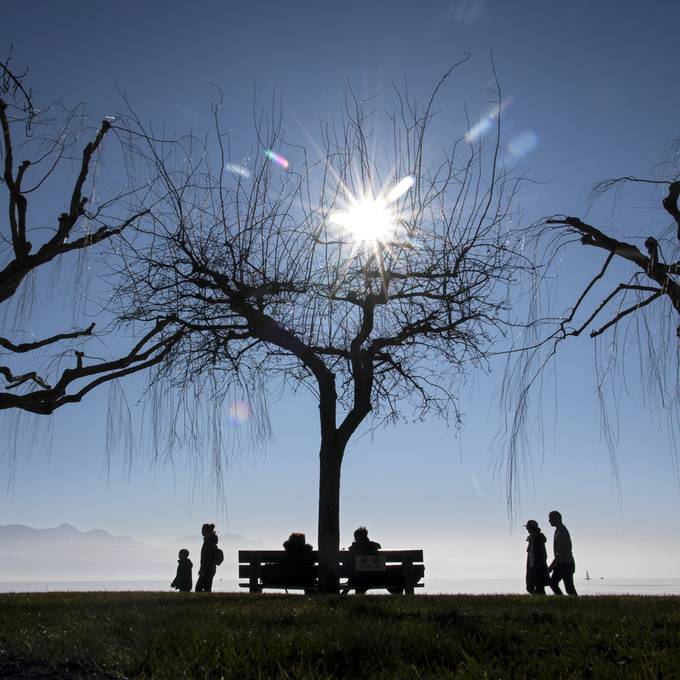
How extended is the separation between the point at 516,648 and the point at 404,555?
9.31 meters

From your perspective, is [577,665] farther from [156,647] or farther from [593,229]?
[593,229]

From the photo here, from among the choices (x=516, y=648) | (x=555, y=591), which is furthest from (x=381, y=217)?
(x=555, y=591)

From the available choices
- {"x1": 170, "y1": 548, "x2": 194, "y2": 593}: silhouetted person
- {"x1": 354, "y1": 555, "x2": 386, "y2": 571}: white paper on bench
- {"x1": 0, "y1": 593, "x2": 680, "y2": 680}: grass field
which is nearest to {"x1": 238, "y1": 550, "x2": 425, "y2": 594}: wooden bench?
{"x1": 354, "y1": 555, "x2": 386, "y2": 571}: white paper on bench

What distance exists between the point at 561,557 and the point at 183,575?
27.1ft

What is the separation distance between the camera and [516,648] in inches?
259

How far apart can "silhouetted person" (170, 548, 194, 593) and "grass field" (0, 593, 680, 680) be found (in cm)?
810

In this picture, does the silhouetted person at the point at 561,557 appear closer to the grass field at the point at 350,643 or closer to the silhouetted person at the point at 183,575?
the grass field at the point at 350,643

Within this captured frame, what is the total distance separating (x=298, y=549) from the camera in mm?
16188

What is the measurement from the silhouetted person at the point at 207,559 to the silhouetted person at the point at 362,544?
323cm

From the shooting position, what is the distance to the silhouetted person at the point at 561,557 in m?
15.1

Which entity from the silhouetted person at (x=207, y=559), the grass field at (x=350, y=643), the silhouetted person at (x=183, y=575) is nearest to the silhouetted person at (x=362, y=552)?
the silhouetted person at (x=207, y=559)

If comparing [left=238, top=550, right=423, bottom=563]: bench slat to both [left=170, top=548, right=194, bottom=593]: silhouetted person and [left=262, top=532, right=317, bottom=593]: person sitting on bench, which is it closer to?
[left=262, top=532, right=317, bottom=593]: person sitting on bench

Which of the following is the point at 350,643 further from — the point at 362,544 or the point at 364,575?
the point at 362,544

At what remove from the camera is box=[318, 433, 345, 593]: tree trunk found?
1473cm
